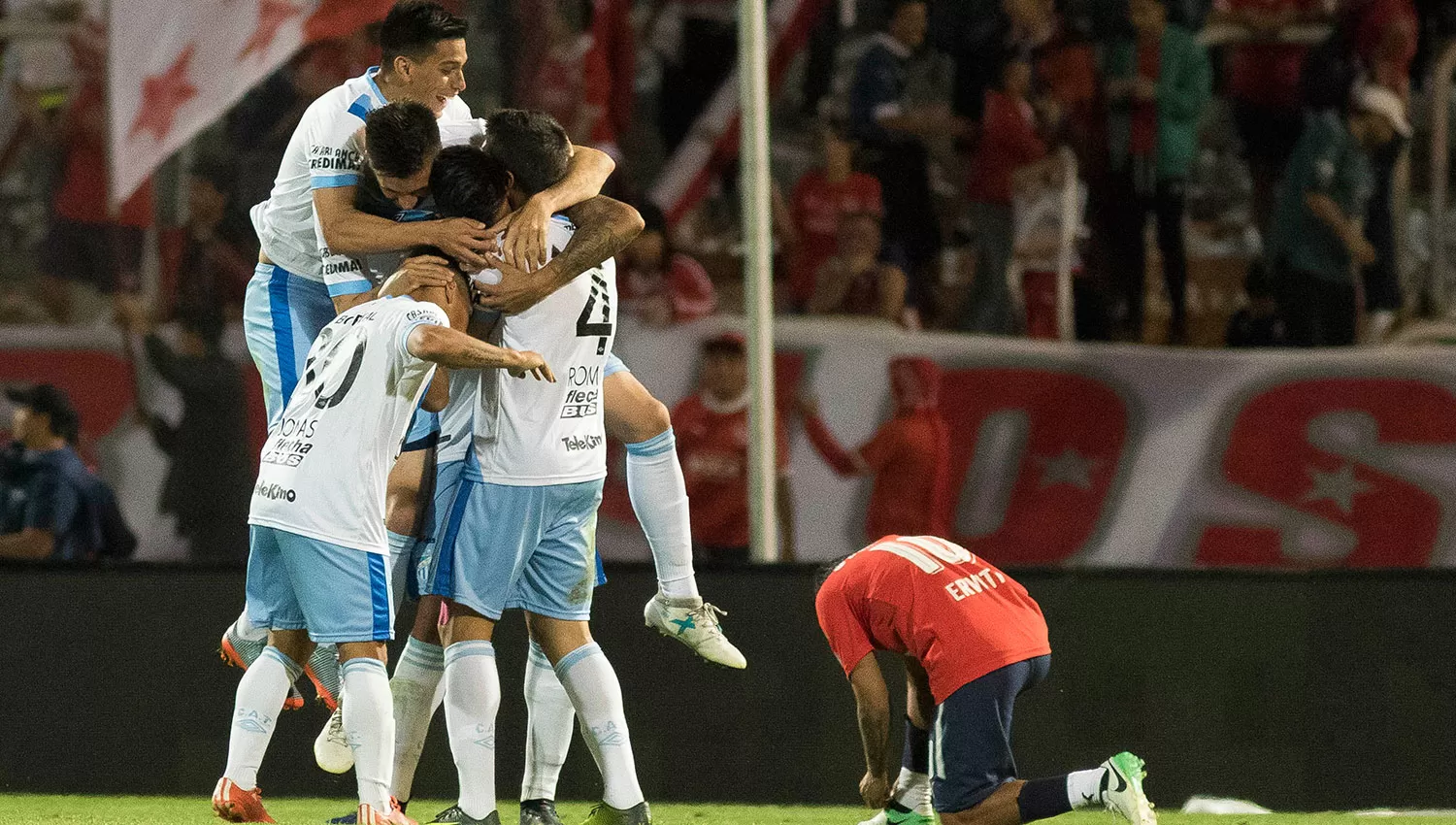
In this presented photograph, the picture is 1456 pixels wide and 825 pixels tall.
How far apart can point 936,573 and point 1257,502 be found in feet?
12.9

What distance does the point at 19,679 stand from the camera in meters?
6.96

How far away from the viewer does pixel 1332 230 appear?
880cm

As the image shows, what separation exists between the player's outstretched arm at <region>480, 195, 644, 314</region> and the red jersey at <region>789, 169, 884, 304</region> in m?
3.71

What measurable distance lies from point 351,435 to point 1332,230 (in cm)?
547

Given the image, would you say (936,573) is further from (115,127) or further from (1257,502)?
(115,127)

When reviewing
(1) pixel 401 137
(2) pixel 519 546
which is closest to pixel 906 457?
(2) pixel 519 546

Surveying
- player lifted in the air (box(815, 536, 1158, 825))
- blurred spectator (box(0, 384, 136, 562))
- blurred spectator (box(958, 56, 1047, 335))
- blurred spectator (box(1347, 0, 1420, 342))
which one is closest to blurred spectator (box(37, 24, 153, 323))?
blurred spectator (box(0, 384, 136, 562))

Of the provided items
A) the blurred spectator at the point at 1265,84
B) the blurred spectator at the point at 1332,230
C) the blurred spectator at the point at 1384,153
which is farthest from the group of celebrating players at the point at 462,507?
the blurred spectator at the point at 1265,84

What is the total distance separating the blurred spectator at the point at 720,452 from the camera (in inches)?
333

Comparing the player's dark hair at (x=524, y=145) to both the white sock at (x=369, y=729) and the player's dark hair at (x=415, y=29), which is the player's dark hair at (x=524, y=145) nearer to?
the player's dark hair at (x=415, y=29)

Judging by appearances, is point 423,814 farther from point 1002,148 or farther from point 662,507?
point 1002,148

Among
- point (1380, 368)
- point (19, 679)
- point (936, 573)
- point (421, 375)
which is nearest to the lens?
point (421, 375)

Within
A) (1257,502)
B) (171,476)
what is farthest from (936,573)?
(171,476)

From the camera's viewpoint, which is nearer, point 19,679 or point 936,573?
point 936,573
